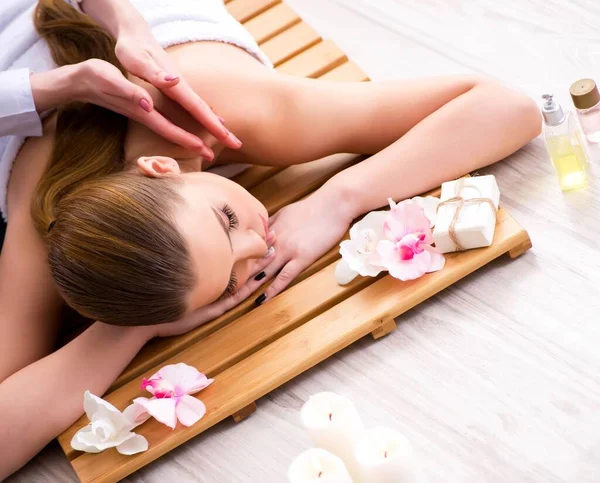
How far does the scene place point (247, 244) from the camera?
172cm

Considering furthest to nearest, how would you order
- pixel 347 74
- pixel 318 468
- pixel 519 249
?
1. pixel 347 74
2. pixel 519 249
3. pixel 318 468

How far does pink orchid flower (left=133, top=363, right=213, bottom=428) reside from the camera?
66.0 inches

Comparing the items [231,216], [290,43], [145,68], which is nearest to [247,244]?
[231,216]

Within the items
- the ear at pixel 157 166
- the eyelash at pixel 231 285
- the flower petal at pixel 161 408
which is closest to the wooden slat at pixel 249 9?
the ear at pixel 157 166

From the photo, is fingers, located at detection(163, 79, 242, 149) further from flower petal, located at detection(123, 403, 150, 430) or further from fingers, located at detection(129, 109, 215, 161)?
flower petal, located at detection(123, 403, 150, 430)

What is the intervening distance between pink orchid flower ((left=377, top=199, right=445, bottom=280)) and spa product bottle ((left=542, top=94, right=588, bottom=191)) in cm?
33

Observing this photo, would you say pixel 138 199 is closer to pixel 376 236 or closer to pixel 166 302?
pixel 166 302

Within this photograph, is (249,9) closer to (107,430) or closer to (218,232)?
(218,232)

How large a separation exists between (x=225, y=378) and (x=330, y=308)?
0.24 metres

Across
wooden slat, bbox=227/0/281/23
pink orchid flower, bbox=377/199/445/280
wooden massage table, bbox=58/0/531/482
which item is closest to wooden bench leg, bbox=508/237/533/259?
wooden massage table, bbox=58/0/531/482

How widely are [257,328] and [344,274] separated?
7.7 inches

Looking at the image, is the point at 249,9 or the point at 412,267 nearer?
the point at 412,267

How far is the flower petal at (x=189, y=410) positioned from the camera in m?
1.69

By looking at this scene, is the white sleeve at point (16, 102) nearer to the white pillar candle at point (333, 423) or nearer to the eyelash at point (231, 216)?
the eyelash at point (231, 216)
